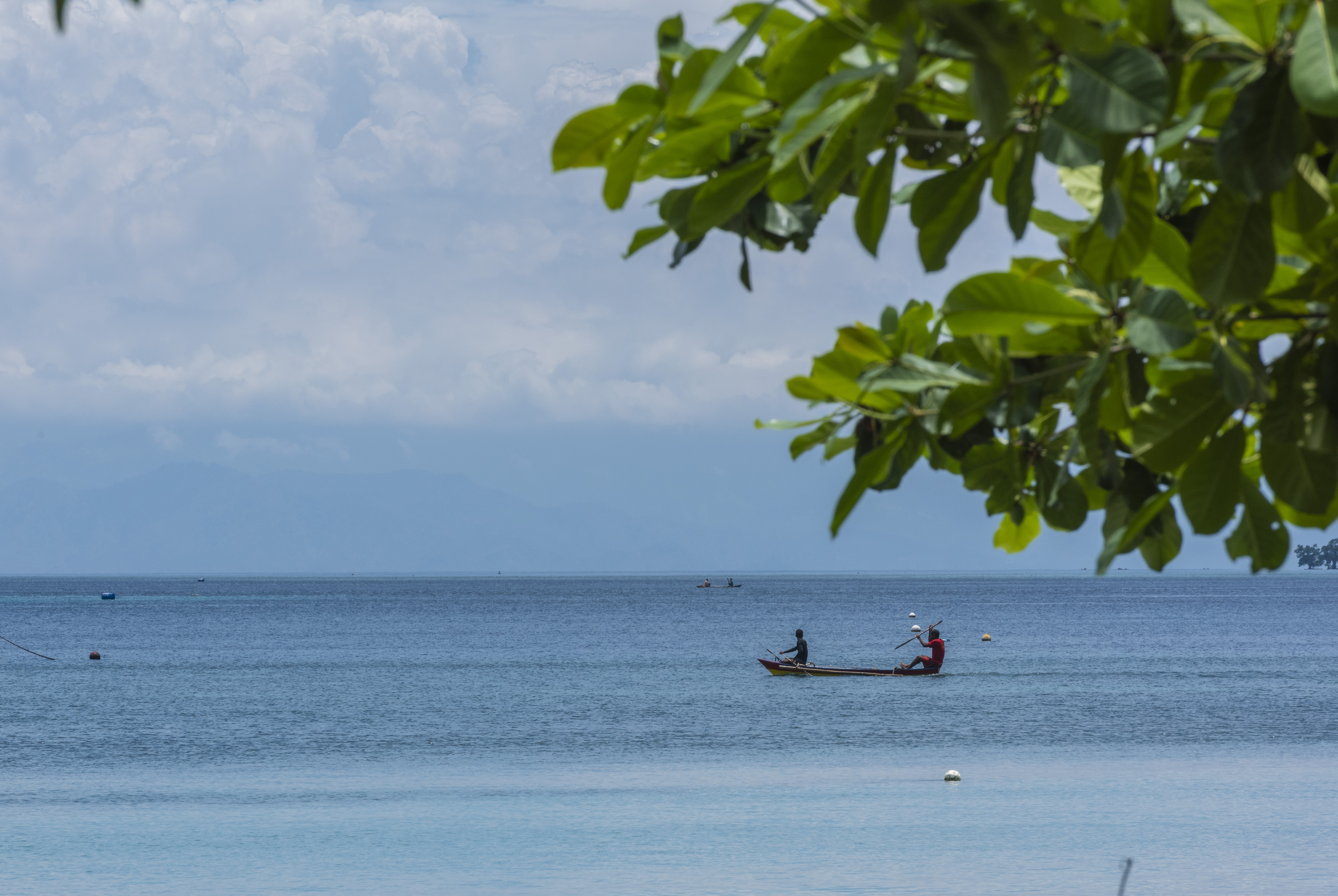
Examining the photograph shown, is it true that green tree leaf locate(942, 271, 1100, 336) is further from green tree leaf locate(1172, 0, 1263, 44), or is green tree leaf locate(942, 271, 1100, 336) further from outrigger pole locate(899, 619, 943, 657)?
outrigger pole locate(899, 619, 943, 657)

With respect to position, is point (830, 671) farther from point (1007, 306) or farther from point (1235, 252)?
point (1235, 252)

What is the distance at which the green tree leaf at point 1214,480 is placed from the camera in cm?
205

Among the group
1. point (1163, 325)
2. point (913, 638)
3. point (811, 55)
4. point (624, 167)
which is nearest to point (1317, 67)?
point (1163, 325)

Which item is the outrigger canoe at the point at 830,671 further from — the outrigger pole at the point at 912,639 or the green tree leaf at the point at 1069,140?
the green tree leaf at the point at 1069,140

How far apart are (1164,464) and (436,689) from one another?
1970 inches

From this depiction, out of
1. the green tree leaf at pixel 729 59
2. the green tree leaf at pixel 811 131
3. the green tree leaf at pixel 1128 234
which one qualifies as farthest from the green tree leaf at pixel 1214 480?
the green tree leaf at pixel 729 59

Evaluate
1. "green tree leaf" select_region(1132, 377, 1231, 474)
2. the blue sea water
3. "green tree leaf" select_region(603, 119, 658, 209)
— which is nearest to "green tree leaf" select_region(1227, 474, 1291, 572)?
"green tree leaf" select_region(1132, 377, 1231, 474)

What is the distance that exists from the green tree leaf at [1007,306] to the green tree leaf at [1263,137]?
0.44 m

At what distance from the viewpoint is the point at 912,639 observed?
66.5 meters

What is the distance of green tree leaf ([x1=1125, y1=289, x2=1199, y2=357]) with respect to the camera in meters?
1.93

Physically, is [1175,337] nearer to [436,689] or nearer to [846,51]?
[846,51]

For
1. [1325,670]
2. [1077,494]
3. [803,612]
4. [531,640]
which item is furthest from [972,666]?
[803,612]

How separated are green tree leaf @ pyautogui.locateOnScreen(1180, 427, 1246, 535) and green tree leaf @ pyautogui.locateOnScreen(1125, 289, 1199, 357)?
20 centimetres

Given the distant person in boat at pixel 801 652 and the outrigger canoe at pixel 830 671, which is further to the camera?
the outrigger canoe at pixel 830 671
